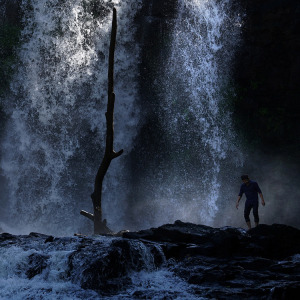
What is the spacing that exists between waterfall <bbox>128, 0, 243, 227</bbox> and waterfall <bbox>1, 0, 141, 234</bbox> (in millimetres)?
1343

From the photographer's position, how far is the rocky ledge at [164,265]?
678 centimetres

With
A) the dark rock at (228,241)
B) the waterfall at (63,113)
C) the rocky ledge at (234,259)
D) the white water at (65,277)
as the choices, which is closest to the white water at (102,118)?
the waterfall at (63,113)

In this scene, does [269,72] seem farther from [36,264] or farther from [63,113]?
[36,264]

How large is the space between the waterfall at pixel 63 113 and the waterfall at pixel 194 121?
1.34 metres

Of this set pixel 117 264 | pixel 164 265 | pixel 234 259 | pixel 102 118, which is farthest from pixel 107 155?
pixel 102 118

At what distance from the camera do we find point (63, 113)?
18297 mm

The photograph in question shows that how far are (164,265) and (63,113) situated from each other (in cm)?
1121

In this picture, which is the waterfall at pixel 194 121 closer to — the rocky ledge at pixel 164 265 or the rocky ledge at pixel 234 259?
the rocky ledge at pixel 234 259

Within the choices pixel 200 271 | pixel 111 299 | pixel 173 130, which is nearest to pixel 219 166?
pixel 173 130

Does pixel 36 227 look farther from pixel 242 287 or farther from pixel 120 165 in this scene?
pixel 242 287

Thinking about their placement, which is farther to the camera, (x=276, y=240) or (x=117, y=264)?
(x=276, y=240)

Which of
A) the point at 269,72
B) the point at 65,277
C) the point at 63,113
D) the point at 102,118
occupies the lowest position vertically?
the point at 65,277

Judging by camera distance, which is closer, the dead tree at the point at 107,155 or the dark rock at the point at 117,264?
the dark rock at the point at 117,264

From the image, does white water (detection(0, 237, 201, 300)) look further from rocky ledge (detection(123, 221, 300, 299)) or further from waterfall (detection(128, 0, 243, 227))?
waterfall (detection(128, 0, 243, 227))
